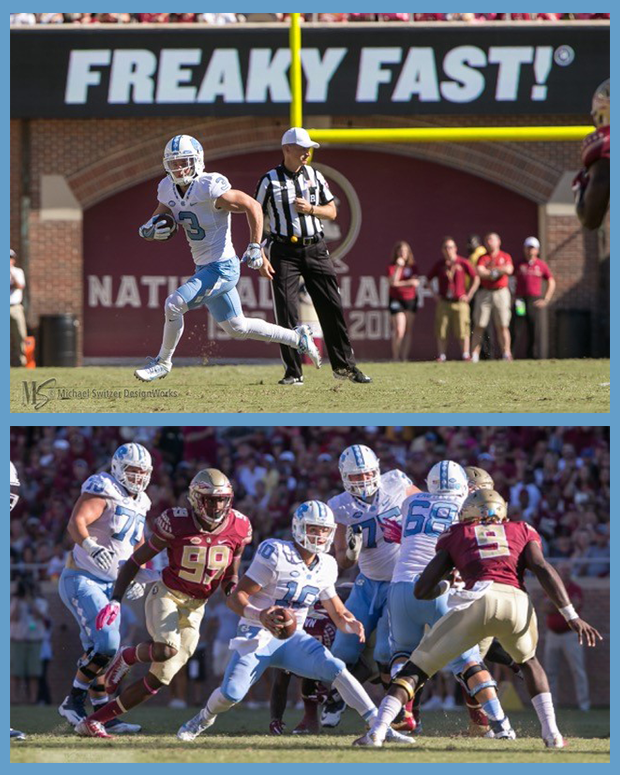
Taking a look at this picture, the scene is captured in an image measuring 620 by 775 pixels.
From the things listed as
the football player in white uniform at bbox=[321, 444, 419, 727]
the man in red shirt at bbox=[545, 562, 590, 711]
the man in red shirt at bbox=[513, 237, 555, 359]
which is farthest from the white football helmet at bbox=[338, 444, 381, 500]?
the man in red shirt at bbox=[513, 237, 555, 359]

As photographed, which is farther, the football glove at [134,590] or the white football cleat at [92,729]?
the football glove at [134,590]

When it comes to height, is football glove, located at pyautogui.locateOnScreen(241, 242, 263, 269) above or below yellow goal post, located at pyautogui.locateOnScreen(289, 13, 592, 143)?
below

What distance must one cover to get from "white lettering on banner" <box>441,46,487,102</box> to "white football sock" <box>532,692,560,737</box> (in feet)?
41.6

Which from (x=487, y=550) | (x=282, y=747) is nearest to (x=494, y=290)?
(x=487, y=550)

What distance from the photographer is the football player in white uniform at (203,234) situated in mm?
9664

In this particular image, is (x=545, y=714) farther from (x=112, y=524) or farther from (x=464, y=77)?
(x=464, y=77)

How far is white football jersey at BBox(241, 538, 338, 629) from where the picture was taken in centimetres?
845

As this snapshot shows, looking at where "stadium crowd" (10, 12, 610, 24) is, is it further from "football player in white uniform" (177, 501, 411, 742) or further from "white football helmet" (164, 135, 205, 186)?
"football player in white uniform" (177, 501, 411, 742)

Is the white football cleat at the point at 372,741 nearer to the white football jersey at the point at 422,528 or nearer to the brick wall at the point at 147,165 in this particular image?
the white football jersey at the point at 422,528

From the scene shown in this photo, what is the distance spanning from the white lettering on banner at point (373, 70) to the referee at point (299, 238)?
8.80m

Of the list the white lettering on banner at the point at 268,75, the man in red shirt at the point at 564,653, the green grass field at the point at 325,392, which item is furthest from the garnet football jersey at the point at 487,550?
the white lettering on banner at the point at 268,75

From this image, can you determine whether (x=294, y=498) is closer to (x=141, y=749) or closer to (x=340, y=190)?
(x=141, y=749)

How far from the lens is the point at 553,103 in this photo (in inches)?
765

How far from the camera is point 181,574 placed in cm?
878
